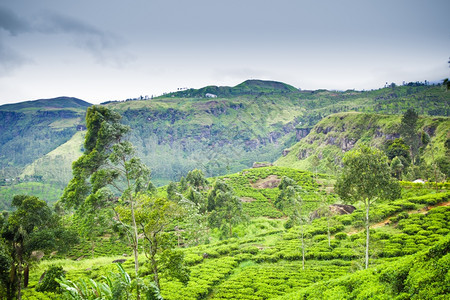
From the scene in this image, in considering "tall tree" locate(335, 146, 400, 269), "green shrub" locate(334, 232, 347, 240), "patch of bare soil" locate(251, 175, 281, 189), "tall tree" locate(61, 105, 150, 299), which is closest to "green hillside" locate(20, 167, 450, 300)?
"green shrub" locate(334, 232, 347, 240)

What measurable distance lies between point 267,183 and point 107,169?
8357 centimetres

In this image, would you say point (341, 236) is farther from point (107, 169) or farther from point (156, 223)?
point (107, 169)

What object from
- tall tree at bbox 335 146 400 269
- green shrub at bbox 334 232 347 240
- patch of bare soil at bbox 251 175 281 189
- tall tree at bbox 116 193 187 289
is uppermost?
tall tree at bbox 335 146 400 269

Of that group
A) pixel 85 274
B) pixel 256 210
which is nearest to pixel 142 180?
pixel 85 274

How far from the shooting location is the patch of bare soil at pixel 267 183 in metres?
100

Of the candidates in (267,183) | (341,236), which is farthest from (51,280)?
(267,183)

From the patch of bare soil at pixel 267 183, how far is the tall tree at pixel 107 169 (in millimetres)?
77170

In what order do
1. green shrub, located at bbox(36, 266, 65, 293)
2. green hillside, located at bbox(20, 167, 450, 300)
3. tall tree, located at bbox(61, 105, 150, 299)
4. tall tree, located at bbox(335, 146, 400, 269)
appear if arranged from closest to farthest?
green hillside, located at bbox(20, 167, 450, 300), tall tree, located at bbox(61, 105, 150, 299), tall tree, located at bbox(335, 146, 400, 269), green shrub, located at bbox(36, 266, 65, 293)

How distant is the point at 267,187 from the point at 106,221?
81682mm

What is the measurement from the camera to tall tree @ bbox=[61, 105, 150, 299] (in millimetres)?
23141

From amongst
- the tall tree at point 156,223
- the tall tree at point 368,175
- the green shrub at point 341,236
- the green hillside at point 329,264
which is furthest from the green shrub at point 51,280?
the green shrub at point 341,236

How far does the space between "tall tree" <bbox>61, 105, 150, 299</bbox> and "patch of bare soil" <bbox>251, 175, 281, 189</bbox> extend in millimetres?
77170

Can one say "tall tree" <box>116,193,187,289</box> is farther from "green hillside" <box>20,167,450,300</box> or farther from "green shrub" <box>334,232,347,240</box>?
"green shrub" <box>334,232,347,240</box>

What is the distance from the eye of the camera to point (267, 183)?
4006 inches
